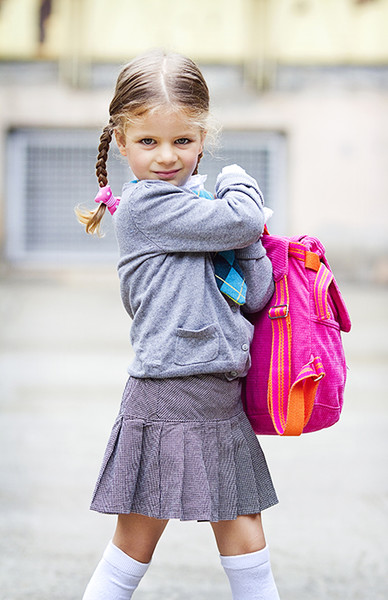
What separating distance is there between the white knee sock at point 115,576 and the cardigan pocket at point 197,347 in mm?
492

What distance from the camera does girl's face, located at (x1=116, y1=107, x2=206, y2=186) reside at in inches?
75.2

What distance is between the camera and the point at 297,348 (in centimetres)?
197

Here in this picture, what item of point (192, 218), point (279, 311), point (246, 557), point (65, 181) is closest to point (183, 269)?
point (192, 218)

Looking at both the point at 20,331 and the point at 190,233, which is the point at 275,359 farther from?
the point at 20,331

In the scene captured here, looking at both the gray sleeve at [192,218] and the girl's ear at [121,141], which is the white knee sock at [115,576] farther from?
the girl's ear at [121,141]

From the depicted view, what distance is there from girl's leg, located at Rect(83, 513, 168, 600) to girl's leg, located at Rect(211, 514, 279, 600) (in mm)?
160

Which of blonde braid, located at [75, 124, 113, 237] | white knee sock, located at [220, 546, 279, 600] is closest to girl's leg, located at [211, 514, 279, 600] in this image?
white knee sock, located at [220, 546, 279, 600]

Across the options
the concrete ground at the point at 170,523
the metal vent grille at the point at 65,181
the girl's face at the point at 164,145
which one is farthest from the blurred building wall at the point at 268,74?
the girl's face at the point at 164,145

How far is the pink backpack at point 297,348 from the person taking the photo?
195 centimetres

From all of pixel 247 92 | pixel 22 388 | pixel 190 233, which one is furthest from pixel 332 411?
pixel 247 92

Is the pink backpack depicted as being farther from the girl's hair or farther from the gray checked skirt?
the girl's hair

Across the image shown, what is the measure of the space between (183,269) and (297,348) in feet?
1.03

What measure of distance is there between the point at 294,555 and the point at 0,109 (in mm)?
8273

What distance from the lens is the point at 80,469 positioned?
400 cm
